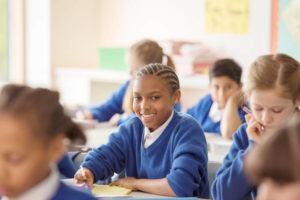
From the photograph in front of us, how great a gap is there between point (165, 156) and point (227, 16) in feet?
7.13

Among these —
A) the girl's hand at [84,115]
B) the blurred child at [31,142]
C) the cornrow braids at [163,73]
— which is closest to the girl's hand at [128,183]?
the cornrow braids at [163,73]

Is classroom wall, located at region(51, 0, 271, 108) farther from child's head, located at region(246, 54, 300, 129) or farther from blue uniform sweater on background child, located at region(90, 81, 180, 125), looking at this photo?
child's head, located at region(246, 54, 300, 129)

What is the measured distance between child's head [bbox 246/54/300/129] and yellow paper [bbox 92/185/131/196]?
50 centimetres

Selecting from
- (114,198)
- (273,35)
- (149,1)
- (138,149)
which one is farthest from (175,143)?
(149,1)

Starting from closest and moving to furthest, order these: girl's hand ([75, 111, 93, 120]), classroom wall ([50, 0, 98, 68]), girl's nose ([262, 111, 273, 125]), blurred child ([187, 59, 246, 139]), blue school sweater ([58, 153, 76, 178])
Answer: girl's nose ([262, 111, 273, 125]) → blue school sweater ([58, 153, 76, 178]) → blurred child ([187, 59, 246, 139]) → girl's hand ([75, 111, 93, 120]) → classroom wall ([50, 0, 98, 68])

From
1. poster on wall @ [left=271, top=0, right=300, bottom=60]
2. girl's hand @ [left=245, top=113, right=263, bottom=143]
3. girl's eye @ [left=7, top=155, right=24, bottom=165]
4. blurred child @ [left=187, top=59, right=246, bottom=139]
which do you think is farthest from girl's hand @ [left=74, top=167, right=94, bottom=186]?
poster on wall @ [left=271, top=0, right=300, bottom=60]

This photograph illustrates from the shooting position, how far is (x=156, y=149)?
1.88 meters

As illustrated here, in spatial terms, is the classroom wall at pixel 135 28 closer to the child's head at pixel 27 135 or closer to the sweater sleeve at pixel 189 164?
the sweater sleeve at pixel 189 164

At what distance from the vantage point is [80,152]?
210 centimetres

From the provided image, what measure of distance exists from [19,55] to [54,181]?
4.01 meters

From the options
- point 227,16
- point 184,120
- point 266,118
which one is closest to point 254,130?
point 266,118

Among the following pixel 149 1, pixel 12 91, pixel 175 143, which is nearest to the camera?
pixel 12 91

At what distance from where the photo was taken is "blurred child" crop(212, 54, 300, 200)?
5.28 ft

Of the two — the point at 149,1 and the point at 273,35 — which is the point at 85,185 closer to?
the point at 273,35
